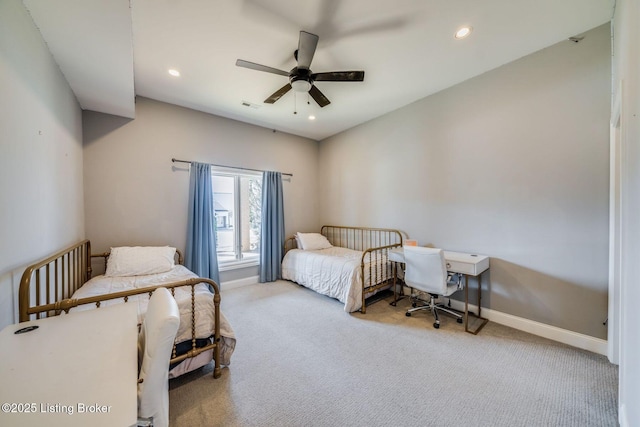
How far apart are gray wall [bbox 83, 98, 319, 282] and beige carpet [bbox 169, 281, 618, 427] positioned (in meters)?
1.80

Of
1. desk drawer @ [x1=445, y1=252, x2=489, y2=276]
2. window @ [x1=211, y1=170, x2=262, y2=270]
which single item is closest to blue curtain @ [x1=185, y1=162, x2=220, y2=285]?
window @ [x1=211, y1=170, x2=262, y2=270]

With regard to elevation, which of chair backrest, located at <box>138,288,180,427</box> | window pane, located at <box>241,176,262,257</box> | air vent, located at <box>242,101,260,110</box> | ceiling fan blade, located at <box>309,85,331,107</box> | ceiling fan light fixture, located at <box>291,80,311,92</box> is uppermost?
air vent, located at <box>242,101,260,110</box>

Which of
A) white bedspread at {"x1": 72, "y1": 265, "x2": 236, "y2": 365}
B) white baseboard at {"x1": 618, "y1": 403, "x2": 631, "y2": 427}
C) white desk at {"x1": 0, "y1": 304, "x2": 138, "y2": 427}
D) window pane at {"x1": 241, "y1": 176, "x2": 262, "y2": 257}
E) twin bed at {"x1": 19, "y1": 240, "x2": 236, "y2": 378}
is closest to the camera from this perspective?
white desk at {"x1": 0, "y1": 304, "x2": 138, "y2": 427}

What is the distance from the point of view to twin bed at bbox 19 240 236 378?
139 cm

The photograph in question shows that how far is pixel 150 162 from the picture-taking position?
10.3ft

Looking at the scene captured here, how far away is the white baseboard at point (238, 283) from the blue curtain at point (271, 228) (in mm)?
140

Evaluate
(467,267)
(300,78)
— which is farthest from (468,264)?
(300,78)

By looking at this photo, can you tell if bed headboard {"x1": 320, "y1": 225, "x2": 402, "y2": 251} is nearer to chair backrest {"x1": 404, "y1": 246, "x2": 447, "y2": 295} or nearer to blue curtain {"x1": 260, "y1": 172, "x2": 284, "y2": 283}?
chair backrest {"x1": 404, "y1": 246, "x2": 447, "y2": 295}

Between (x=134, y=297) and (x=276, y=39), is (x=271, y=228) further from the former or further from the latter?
(x=276, y=39)

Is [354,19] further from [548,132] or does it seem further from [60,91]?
[60,91]

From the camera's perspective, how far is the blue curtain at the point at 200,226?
3.32 metres

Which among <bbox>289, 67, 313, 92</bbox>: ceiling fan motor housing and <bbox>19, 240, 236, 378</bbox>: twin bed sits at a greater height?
<bbox>289, 67, 313, 92</bbox>: ceiling fan motor housing

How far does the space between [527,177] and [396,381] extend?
7.63 ft

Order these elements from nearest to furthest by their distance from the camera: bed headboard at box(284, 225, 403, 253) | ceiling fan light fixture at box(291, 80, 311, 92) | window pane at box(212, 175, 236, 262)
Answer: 1. ceiling fan light fixture at box(291, 80, 311, 92)
2. bed headboard at box(284, 225, 403, 253)
3. window pane at box(212, 175, 236, 262)
